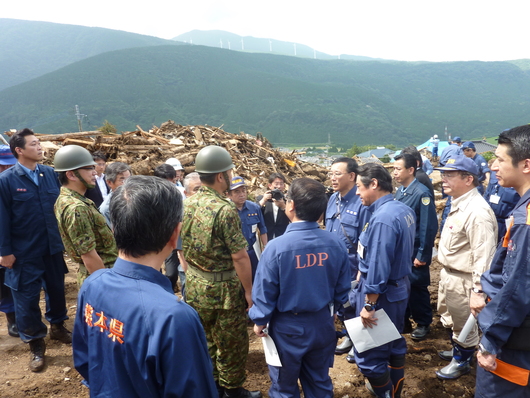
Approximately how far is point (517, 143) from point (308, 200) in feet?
4.51

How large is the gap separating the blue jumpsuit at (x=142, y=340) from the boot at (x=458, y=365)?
319 cm

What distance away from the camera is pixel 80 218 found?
3.13 metres

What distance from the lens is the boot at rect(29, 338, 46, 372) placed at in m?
3.80

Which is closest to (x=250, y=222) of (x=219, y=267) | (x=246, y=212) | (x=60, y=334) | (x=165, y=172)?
(x=246, y=212)

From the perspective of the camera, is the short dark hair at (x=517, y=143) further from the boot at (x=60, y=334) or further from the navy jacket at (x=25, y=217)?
the boot at (x=60, y=334)

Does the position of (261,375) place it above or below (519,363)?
below

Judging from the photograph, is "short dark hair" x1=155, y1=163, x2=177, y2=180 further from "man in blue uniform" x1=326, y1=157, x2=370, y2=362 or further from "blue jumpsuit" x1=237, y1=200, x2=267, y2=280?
"man in blue uniform" x1=326, y1=157, x2=370, y2=362

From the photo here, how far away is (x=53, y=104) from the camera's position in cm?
11238

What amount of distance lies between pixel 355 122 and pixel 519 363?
421 feet

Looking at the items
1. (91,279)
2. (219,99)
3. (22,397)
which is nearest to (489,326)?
(91,279)

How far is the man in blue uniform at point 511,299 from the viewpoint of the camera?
6.58 feet

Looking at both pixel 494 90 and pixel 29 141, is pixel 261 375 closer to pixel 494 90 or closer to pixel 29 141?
pixel 29 141

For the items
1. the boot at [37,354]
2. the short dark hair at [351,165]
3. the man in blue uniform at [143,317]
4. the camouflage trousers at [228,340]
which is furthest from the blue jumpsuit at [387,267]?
the boot at [37,354]

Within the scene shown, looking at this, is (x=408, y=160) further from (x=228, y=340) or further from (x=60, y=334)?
(x=60, y=334)
